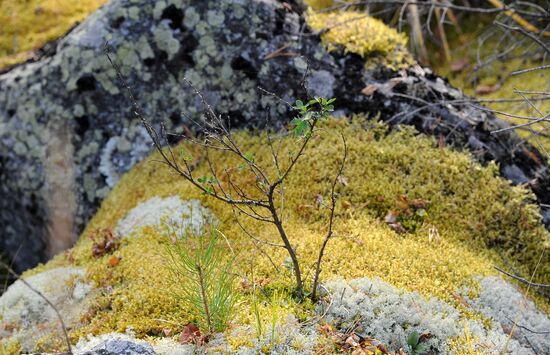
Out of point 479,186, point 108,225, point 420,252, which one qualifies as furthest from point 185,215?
point 479,186

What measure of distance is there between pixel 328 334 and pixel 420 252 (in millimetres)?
1323

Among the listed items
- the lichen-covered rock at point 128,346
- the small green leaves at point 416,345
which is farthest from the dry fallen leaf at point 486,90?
the lichen-covered rock at point 128,346

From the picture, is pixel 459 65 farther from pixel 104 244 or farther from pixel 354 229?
Answer: pixel 104 244

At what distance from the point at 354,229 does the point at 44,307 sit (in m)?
2.71

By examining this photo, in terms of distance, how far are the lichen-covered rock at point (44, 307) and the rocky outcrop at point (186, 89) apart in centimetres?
144

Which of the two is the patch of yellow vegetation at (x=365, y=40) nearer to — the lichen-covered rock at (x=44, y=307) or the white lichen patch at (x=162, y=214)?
the white lichen patch at (x=162, y=214)

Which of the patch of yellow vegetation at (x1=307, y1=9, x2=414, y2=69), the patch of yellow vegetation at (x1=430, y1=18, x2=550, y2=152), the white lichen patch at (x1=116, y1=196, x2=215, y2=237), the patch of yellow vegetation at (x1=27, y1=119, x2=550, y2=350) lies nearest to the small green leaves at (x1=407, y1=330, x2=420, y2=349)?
the patch of yellow vegetation at (x1=27, y1=119, x2=550, y2=350)

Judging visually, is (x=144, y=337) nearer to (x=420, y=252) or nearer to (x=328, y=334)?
(x=328, y=334)

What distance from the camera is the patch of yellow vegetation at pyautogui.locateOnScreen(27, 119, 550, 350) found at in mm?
3764

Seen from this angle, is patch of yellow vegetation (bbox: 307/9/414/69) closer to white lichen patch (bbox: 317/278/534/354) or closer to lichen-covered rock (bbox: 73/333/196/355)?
white lichen patch (bbox: 317/278/534/354)

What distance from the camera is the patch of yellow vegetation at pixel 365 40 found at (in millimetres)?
5496

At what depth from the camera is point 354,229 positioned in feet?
14.1

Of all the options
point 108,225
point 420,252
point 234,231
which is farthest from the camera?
point 108,225

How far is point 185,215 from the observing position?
4.68 metres
